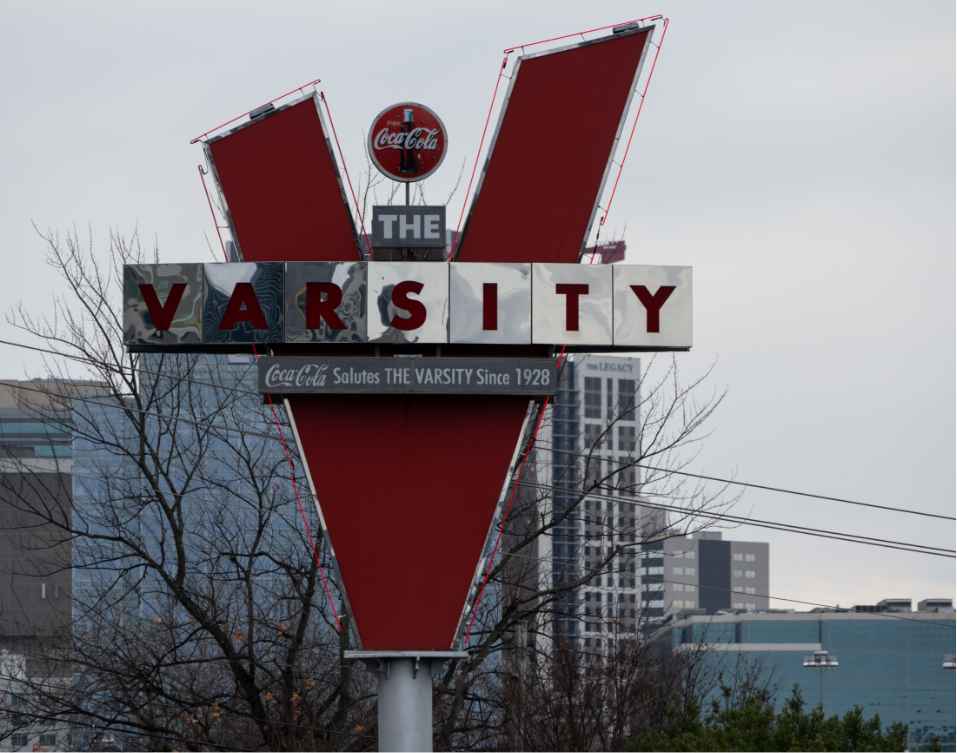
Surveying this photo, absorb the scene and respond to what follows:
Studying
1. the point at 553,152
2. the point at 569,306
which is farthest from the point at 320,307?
the point at 553,152

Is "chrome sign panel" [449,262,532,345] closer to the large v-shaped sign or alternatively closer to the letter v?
the large v-shaped sign

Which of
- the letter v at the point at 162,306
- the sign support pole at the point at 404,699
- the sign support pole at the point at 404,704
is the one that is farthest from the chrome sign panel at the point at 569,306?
the letter v at the point at 162,306

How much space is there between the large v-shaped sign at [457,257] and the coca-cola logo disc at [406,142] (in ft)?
2.34

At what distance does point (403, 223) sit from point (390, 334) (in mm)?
1633

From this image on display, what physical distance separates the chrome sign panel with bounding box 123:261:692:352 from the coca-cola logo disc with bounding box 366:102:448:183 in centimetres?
146

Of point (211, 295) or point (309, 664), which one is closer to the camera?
point (211, 295)

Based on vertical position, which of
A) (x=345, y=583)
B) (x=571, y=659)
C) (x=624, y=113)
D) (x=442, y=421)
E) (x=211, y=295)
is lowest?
(x=571, y=659)

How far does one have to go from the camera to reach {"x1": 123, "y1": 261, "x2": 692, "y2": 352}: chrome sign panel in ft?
73.0

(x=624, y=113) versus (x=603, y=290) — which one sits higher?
(x=624, y=113)

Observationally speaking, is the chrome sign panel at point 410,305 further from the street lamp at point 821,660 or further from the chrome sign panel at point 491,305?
the street lamp at point 821,660

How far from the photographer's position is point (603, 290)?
22281 mm

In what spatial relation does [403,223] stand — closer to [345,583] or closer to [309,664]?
[345,583]

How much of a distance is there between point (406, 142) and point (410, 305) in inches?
92.9

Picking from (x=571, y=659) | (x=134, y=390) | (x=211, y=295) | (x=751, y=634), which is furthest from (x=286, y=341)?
(x=751, y=634)
